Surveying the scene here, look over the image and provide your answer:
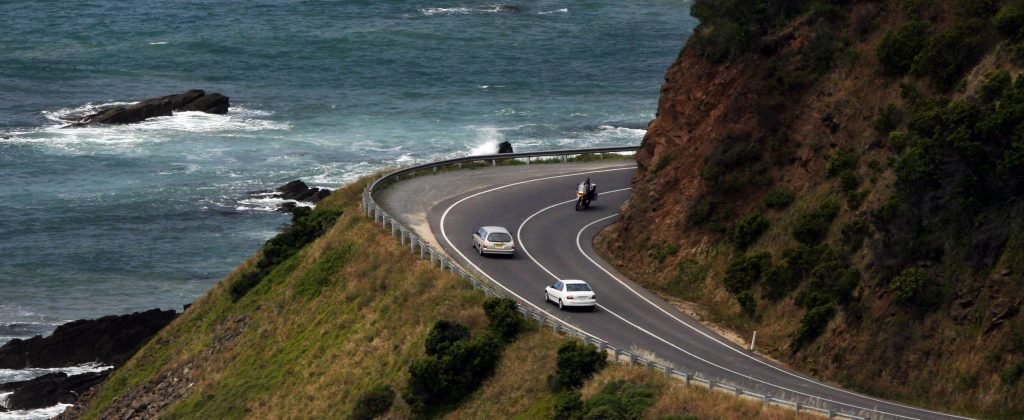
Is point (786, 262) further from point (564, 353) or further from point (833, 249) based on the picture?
point (564, 353)

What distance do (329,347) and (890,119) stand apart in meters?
19.5

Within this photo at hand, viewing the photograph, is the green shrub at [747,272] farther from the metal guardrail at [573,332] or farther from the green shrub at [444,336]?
the green shrub at [444,336]

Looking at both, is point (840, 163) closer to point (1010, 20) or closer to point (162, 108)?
point (1010, 20)

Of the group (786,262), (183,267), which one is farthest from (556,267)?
(183,267)

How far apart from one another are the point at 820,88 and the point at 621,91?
74.0m

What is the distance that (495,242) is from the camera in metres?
58.2

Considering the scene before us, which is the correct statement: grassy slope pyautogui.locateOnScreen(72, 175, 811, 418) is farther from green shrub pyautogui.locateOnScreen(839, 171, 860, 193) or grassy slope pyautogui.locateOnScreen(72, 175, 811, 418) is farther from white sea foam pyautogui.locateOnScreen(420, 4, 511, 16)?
white sea foam pyautogui.locateOnScreen(420, 4, 511, 16)

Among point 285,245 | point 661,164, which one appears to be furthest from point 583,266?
point 285,245

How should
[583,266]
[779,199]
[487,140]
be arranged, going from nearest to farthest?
[779,199] < [583,266] < [487,140]

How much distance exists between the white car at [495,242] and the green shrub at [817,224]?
1159 centimetres

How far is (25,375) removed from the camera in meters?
67.4

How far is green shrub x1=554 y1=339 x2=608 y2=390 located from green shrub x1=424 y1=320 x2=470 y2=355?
4.82 metres

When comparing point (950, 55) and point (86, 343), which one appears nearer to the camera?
point (950, 55)

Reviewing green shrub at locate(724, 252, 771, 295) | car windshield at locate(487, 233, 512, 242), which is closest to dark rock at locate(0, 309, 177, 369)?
car windshield at locate(487, 233, 512, 242)
